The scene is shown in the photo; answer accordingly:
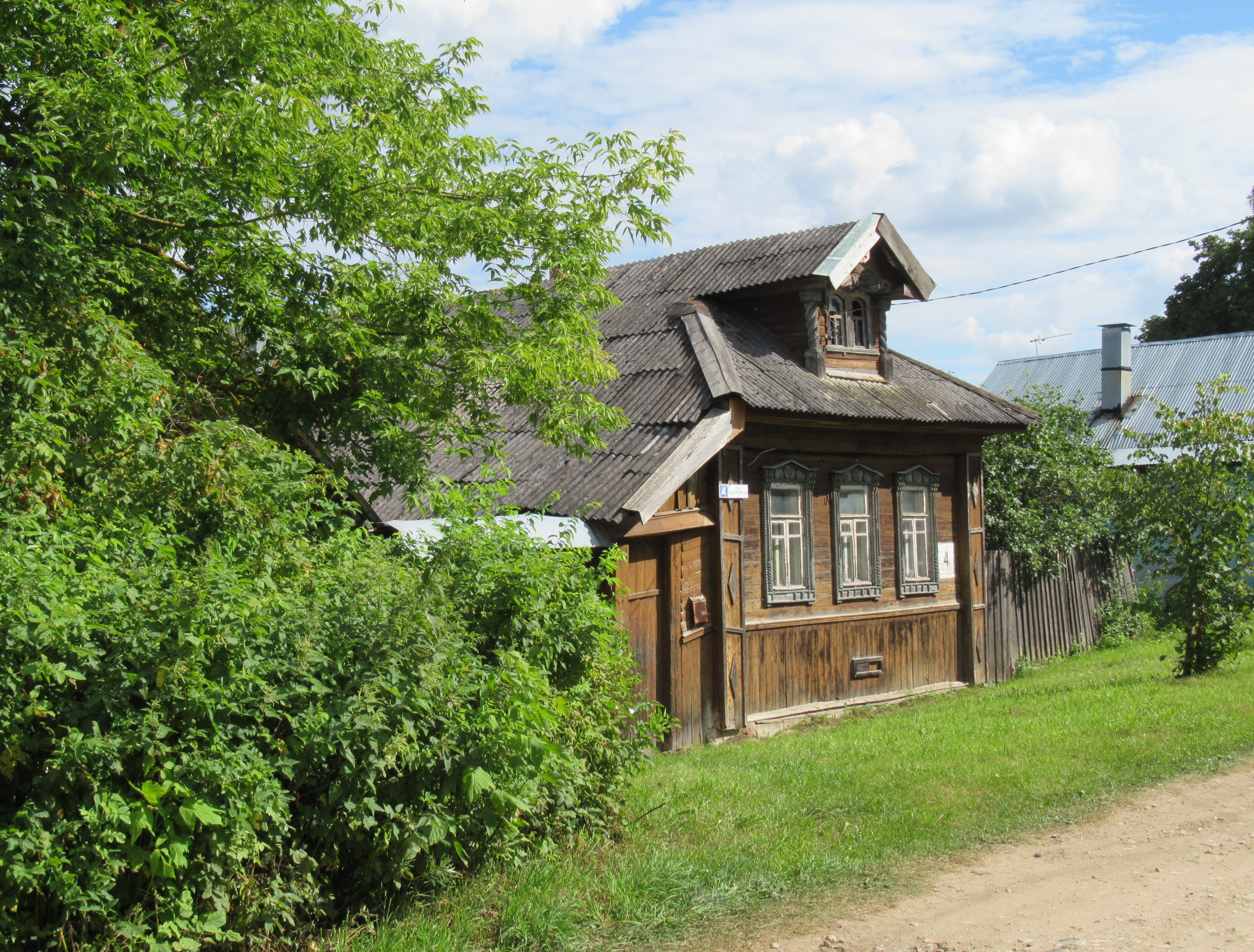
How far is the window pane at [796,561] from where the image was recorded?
487 inches

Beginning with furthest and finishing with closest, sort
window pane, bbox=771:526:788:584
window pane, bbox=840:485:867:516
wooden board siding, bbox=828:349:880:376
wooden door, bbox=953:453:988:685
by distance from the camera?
wooden door, bbox=953:453:988:685 → wooden board siding, bbox=828:349:880:376 → window pane, bbox=840:485:867:516 → window pane, bbox=771:526:788:584

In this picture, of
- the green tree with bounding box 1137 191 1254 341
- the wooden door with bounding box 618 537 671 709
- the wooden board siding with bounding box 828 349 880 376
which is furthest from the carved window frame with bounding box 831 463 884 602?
the green tree with bounding box 1137 191 1254 341

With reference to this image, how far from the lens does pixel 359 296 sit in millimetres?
8180

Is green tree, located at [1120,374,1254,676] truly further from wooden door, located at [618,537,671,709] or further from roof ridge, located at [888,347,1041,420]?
wooden door, located at [618,537,671,709]

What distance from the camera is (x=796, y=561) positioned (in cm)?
1242

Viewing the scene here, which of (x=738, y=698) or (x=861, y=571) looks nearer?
(x=738, y=698)

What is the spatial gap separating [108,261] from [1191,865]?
766cm

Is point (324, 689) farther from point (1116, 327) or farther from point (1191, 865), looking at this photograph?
point (1116, 327)

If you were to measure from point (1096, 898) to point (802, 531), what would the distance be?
7142 mm

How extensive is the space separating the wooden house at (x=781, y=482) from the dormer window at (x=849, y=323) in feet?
0.09

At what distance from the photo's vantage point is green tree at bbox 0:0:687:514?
19.7 feet

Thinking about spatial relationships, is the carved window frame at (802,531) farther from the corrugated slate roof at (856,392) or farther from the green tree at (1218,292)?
the green tree at (1218,292)

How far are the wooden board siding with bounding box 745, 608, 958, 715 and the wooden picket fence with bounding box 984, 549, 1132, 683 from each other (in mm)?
1262

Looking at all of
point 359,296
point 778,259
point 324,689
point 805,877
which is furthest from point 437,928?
point 778,259
